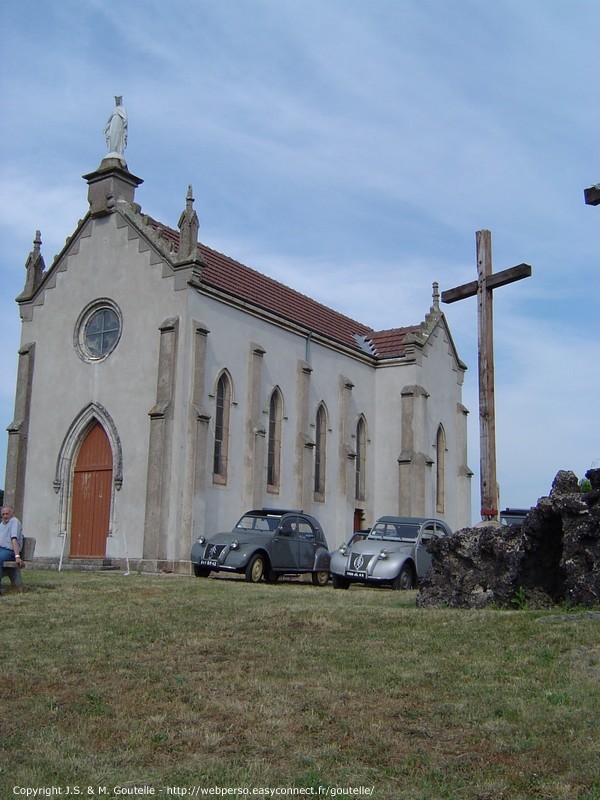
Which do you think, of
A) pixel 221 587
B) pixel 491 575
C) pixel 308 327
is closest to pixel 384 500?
pixel 308 327

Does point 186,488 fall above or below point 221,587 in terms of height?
above

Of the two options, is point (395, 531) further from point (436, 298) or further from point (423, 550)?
point (436, 298)

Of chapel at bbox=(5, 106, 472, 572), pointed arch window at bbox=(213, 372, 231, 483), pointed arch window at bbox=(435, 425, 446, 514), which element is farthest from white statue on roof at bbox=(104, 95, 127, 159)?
pointed arch window at bbox=(435, 425, 446, 514)

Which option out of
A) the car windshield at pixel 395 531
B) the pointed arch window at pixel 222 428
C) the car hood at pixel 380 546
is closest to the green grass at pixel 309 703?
the car hood at pixel 380 546

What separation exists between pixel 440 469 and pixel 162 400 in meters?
14.8

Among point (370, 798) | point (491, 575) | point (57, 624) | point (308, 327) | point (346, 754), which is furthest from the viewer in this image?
point (308, 327)

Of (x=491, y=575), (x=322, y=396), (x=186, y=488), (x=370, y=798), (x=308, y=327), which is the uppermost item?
(x=308, y=327)

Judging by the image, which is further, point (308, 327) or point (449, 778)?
point (308, 327)

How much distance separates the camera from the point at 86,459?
27.5 metres

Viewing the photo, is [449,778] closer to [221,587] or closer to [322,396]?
[221,587]

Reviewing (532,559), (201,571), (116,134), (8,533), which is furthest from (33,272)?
(532,559)

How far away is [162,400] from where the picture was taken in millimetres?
25344

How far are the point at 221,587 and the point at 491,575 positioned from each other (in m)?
6.35

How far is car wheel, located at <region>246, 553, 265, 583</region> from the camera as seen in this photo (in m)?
→ 20.8
